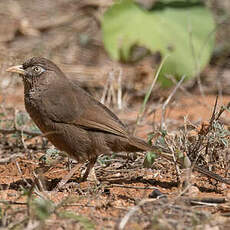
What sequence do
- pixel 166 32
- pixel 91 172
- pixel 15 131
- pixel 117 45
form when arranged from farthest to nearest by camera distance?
pixel 117 45 → pixel 166 32 → pixel 15 131 → pixel 91 172

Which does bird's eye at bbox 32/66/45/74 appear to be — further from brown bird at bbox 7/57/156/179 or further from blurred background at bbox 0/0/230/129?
blurred background at bbox 0/0/230/129

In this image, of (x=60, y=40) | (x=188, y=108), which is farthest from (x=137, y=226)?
(x=60, y=40)

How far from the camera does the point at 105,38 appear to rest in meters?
8.31

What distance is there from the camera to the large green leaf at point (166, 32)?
800 centimetres

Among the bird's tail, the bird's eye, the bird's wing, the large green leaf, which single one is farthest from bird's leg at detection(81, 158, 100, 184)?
the large green leaf

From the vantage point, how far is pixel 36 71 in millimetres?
5336

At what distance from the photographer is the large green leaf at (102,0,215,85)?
8.00 m

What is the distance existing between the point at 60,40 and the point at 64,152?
624 cm

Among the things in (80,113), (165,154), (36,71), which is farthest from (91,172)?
(36,71)

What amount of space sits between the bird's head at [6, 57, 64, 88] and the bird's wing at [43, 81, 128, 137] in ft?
0.88

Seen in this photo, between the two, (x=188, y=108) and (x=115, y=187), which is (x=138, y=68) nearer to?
(x=188, y=108)

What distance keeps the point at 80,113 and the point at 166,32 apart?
363 cm

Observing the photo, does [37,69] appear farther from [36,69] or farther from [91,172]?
[91,172]

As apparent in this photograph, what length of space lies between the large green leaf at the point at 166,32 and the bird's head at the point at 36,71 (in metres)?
2.89
